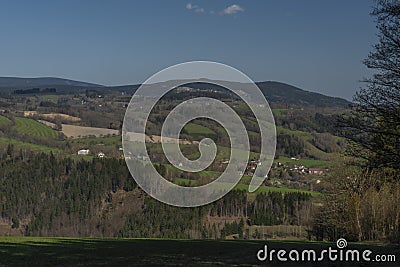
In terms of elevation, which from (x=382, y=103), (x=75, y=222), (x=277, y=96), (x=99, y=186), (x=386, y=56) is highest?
(x=277, y=96)

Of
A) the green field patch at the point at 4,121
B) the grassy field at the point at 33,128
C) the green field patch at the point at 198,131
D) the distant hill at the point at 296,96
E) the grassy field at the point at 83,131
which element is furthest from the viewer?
the distant hill at the point at 296,96

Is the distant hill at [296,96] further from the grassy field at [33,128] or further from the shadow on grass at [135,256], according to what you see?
the shadow on grass at [135,256]

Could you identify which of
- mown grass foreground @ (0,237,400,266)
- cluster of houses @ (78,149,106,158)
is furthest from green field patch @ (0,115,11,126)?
mown grass foreground @ (0,237,400,266)

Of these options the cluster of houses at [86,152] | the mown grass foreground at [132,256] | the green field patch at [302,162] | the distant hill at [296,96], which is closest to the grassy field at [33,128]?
the cluster of houses at [86,152]

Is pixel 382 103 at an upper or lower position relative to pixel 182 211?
upper

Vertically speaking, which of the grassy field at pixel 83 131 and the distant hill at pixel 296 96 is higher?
the distant hill at pixel 296 96

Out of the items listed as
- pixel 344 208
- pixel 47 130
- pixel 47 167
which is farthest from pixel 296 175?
pixel 47 130

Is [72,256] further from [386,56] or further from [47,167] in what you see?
[47,167]

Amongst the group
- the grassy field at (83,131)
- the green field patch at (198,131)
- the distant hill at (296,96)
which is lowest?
the green field patch at (198,131)
